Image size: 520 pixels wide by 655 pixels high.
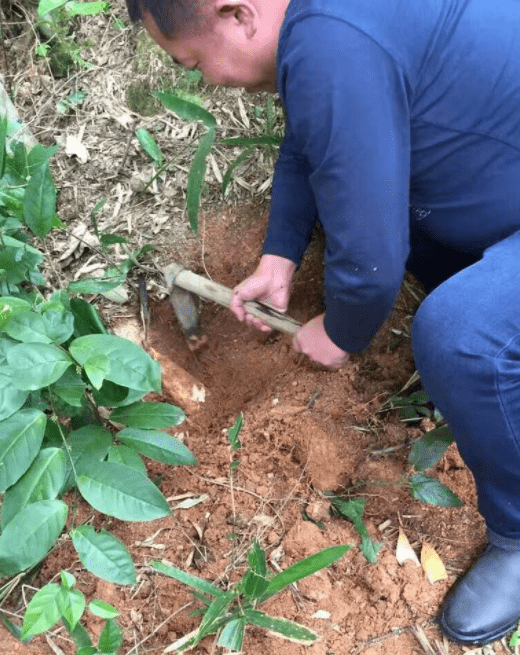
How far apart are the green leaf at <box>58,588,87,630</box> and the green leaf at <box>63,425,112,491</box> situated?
0.21 metres

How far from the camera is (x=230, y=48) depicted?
4.01 ft

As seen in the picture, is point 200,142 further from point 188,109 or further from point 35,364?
point 35,364

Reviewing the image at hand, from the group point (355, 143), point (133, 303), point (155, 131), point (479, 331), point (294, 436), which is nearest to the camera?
point (355, 143)

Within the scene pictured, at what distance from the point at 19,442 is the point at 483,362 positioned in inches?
33.7

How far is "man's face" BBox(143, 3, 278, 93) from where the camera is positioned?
1.19 m

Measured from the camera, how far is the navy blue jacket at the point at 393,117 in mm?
1086

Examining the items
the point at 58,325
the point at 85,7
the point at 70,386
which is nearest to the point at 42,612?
the point at 70,386

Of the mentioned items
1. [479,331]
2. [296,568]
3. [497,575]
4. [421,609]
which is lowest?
[421,609]

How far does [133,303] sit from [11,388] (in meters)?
0.87

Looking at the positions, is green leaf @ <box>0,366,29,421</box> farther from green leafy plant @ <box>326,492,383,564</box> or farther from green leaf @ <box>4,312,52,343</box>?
green leafy plant @ <box>326,492,383,564</box>

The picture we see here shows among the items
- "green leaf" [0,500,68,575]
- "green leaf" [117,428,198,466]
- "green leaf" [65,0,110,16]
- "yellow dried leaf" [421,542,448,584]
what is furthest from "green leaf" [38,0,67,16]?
"yellow dried leaf" [421,542,448,584]

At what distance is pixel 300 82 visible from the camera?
3.67 ft

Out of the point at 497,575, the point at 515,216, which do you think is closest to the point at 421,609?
the point at 497,575

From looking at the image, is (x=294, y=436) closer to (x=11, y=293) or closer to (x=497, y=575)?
(x=497, y=575)
